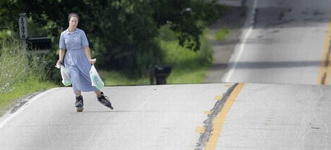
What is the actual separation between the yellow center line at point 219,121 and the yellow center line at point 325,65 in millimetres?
16172

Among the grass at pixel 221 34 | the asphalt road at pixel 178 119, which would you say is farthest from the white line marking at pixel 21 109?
the grass at pixel 221 34

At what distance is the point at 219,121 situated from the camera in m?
15.9

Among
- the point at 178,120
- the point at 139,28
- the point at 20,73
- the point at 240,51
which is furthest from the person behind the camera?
the point at 240,51

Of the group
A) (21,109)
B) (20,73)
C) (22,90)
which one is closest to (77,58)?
(21,109)

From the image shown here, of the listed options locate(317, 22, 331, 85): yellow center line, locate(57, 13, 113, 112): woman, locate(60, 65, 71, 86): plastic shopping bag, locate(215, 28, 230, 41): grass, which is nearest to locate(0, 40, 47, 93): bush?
locate(60, 65, 71, 86): plastic shopping bag

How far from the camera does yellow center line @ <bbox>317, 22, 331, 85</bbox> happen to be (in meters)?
35.4

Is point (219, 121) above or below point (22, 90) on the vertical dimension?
below

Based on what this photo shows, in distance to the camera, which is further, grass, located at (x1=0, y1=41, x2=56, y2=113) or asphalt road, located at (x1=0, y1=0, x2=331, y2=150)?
grass, located at (x1=0, y1=41, x2=56, y2=113)

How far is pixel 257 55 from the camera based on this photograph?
4131 cm

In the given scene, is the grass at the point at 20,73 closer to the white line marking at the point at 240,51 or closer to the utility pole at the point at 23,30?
the utility pole at the point at 23,30

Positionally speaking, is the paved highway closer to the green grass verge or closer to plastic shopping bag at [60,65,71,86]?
the green grass verge

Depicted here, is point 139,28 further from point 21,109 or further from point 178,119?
point 178,119

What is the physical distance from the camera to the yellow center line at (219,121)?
14.2 m

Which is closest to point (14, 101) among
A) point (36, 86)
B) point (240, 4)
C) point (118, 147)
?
point (36, 86)
